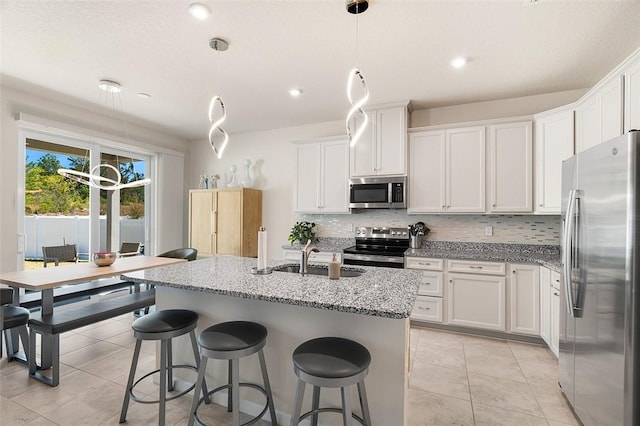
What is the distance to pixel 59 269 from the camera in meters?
2.93

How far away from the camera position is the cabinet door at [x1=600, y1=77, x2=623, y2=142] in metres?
2.25

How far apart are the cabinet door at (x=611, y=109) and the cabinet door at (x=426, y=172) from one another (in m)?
1.43

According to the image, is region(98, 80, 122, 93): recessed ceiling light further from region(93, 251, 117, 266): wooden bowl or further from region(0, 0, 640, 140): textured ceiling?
region(93, 251, 117, 266): wooden bowl

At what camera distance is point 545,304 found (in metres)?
2.93

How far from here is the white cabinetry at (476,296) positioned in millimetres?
3197

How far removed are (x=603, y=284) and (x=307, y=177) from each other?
3391 millimetres

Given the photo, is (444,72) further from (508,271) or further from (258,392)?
(258,392)

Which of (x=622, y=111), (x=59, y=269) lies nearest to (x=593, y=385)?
(x=622, y=111)

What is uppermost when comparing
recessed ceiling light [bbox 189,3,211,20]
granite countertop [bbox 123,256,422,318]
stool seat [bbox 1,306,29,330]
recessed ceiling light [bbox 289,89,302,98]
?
recessed ceiling light [bbox 289,89,302,98]

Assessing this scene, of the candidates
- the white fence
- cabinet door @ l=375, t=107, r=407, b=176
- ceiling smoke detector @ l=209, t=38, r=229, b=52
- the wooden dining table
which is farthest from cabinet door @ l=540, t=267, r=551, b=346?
the white fence

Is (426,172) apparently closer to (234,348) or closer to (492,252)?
(492,252)

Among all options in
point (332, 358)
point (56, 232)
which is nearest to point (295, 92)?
point (332, 358)

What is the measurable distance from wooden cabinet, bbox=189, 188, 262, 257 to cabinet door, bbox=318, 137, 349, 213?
123 centimetres

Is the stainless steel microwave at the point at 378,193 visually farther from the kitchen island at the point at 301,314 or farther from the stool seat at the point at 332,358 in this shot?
the stool seat at the point at 332,358
